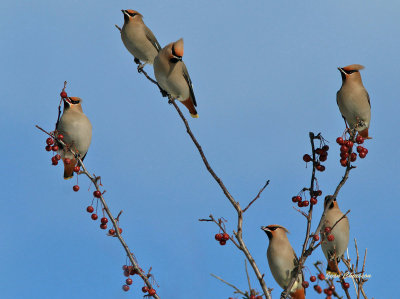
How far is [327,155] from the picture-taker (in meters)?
3.54

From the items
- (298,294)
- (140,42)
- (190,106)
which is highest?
(140,42)

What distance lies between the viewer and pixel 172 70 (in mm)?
5180

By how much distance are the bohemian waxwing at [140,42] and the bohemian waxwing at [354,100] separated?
1.95 meters

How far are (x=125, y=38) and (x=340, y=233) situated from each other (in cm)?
294

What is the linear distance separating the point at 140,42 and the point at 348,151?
9.42 feet

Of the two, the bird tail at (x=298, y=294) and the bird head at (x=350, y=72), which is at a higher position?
the bird head at (x=350, y=72)

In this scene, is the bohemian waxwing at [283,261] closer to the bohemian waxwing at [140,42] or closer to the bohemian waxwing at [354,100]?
the bohemian waxwing at [354,100]

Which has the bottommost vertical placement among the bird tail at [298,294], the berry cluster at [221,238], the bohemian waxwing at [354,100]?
the berry cluster at [221,238]

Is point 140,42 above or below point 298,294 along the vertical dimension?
above

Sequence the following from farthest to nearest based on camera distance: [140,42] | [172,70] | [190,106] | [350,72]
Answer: [140,42] → [190,106] → [350,72] → [172,70]

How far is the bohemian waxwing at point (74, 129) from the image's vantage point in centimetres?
490

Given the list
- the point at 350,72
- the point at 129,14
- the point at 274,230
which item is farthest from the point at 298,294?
the point at 129,14

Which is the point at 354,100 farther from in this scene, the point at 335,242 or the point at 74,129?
the point at 74,129

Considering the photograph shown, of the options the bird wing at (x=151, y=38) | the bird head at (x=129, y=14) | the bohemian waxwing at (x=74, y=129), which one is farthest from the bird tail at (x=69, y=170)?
the bird head at (x=129, y=14)
